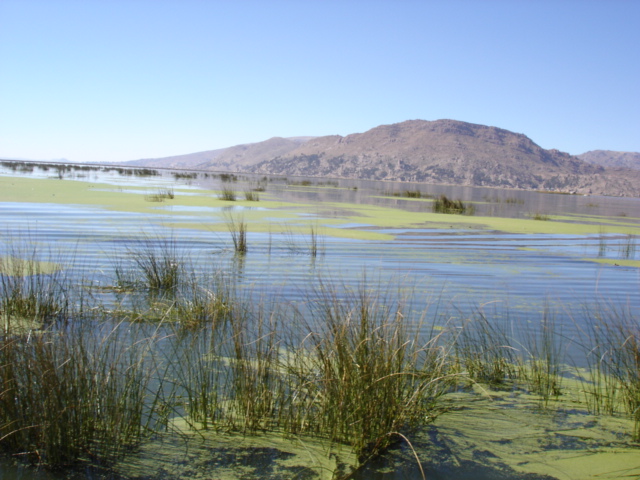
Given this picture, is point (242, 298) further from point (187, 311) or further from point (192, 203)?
point (192, 203)

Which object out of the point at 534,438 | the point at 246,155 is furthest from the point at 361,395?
the point at 246,155

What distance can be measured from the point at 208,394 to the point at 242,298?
1.93 m

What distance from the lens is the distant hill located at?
89.8 metres

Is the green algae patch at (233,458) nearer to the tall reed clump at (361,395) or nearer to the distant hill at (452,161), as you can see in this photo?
the tall reed clump at (361,395)

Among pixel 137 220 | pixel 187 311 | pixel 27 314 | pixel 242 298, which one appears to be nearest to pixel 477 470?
pixel 187 311

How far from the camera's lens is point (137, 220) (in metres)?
10.7

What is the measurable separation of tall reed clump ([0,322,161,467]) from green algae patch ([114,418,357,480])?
14 centimetres

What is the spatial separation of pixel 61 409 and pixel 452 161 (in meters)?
103

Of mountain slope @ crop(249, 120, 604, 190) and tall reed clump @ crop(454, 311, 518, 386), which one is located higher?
mountain slope @ crop(249, 120, 604, 190)

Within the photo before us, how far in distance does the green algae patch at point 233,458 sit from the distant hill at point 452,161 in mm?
85516

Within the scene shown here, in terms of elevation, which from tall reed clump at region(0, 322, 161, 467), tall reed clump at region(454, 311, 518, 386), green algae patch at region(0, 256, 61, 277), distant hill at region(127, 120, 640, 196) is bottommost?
tall reed clump at region(454, 311, 518, 386)

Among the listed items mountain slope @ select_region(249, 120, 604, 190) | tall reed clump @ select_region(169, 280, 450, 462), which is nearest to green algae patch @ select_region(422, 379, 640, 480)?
tall reed clump @ select_region(169, 280, 450, 462)

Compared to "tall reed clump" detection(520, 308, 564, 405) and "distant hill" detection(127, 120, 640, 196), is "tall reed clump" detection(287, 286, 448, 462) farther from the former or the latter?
"distant hill" detection(127, 120, 640, 196)

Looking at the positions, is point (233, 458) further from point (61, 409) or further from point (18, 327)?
point (18, 327)
